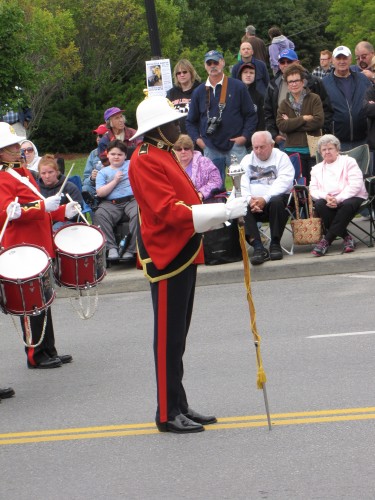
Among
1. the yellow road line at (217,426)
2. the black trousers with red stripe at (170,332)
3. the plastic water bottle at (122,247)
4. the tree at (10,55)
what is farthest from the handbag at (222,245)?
the tree at (10,55)

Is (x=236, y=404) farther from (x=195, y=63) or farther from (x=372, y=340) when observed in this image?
(x=195, y=63)

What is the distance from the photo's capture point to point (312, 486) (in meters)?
5.96

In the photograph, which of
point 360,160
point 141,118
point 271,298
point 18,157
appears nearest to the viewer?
point 141,118

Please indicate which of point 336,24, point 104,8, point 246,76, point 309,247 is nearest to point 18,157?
point 309,247

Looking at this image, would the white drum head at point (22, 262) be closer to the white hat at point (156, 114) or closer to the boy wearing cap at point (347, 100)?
the white hat at point (156, 114)

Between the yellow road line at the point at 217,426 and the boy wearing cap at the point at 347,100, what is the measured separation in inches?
328

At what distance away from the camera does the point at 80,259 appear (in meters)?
9.37

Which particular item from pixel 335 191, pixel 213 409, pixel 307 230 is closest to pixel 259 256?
pixel 307 230

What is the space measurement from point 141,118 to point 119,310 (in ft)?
17.9

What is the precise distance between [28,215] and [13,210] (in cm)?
29

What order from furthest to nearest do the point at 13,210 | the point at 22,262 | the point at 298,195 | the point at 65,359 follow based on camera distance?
the point at 298,195
the point at 65,359
the point at 13,210
the point at 22,262

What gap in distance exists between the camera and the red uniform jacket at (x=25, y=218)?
9156mm

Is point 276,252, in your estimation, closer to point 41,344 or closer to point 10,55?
point 41,344

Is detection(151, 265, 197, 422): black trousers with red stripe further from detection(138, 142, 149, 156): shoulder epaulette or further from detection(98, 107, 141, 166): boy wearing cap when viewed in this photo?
detection(98, 107, 141, 166): boy wearing cap
